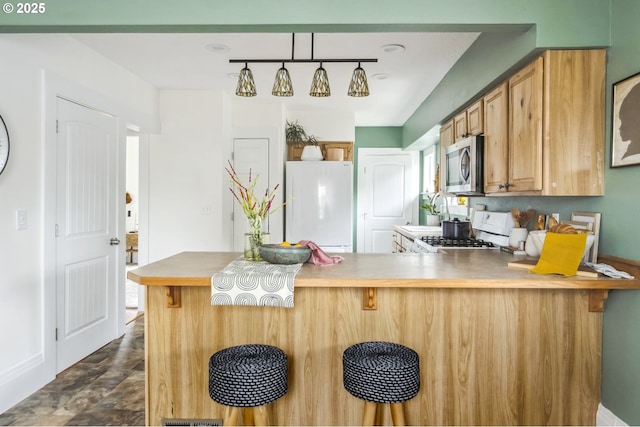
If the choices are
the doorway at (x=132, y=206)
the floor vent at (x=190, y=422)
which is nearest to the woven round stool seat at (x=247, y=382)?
the floor vent at (x=190, y=422)

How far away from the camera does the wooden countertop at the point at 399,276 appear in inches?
70.9

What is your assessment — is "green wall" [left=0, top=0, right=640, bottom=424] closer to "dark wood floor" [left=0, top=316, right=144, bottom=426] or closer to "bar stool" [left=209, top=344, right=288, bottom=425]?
"bar stool" [left=209, top=344, right=288, bottom=425]

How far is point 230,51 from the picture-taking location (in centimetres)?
315

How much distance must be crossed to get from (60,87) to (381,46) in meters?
2.23

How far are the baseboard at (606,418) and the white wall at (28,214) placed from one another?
10.2 feet

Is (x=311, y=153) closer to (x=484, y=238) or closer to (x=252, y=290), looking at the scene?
(x=484, y=238)

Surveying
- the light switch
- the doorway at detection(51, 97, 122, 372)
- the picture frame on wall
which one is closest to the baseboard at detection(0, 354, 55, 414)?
the doorway at detection(51, 97, 122, 372)

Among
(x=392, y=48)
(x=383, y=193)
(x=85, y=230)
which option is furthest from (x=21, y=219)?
(x=383, y=193)

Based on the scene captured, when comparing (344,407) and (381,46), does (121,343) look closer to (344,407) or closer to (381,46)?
(344,407)

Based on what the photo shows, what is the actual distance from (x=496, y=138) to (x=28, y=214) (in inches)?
116

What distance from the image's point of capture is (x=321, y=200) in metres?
4.98

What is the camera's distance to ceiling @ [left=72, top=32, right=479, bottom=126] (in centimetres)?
289

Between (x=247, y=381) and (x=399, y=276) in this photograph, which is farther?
(x=399, y=276)

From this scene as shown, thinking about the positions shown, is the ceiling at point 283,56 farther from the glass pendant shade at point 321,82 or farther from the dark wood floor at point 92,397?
the dark wood floor at point 92,397
